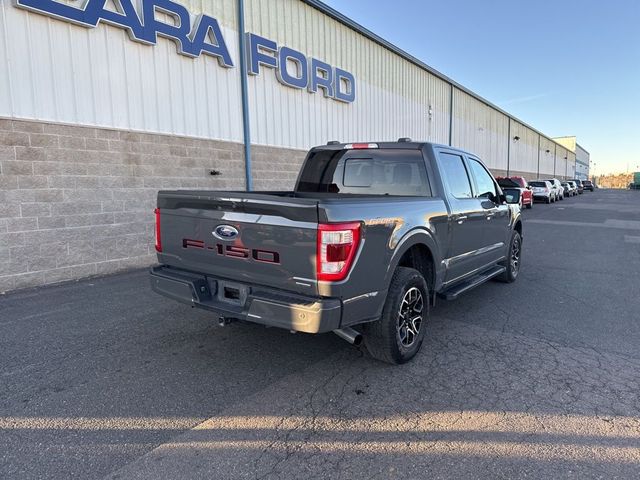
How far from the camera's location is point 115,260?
24.6 ft

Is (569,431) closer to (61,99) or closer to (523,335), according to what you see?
(523,335)

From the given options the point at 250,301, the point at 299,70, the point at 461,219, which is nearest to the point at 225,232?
the point at 250,301

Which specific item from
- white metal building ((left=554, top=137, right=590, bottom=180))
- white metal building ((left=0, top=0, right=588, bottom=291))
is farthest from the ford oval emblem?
white metal building ((left=554, top=137, right=590, bottom=180))

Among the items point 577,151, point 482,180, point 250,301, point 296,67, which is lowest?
point 250,301

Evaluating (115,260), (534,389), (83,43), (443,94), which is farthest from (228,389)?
(443,94)

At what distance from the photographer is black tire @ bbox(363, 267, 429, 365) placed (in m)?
3.55

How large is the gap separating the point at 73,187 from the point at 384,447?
6384 millimetres

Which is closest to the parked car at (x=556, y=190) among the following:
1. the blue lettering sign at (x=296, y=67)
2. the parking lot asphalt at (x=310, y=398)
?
the blue lettering sign at (x=296, y=67)

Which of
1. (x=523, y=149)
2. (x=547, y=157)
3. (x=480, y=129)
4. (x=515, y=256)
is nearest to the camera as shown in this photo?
(x=515, y=256)

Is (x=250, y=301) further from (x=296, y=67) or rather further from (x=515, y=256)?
(x=296, y=67)

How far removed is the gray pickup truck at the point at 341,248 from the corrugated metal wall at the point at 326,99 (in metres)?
6.12

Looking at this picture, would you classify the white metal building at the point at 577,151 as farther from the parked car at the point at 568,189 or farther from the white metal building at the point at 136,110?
the white metal building at the point at 136,110

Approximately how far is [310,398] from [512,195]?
4817 millimetres

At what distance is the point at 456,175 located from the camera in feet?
16.4
